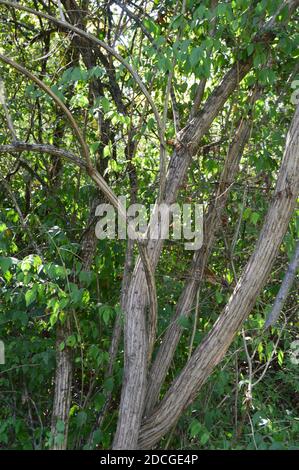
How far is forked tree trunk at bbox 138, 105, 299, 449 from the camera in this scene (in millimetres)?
3455

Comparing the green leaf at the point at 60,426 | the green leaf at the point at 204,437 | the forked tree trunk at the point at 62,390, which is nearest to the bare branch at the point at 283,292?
the green leaf at the point at 204,437

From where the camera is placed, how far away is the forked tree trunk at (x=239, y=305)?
346 cm

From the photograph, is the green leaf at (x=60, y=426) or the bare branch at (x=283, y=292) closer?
the green leaf at (x=60, y=426)

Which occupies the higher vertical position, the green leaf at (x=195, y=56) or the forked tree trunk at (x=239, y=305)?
the green leaf at (x=195, y=56)

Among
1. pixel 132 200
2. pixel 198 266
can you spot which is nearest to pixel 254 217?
pixel 198 266

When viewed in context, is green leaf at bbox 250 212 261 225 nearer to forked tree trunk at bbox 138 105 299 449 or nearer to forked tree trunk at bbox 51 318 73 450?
forked tree trunk at bbox 138 105 299 449

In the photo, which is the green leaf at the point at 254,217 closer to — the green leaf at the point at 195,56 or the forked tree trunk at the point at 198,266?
the forked tree trunk at the point at 198,266

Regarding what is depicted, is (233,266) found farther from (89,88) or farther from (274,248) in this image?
(89,88)

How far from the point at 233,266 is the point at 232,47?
4.33ft

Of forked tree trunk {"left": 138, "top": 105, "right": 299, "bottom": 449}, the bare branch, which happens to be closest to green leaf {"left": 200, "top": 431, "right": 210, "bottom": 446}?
forked tree trunk {"left": 138, "top": 105, "right": 299, "bottom": 449}

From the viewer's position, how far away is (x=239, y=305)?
3.54m

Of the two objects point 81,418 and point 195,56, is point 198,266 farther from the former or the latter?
point 195,56

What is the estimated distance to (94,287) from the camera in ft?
14.1
